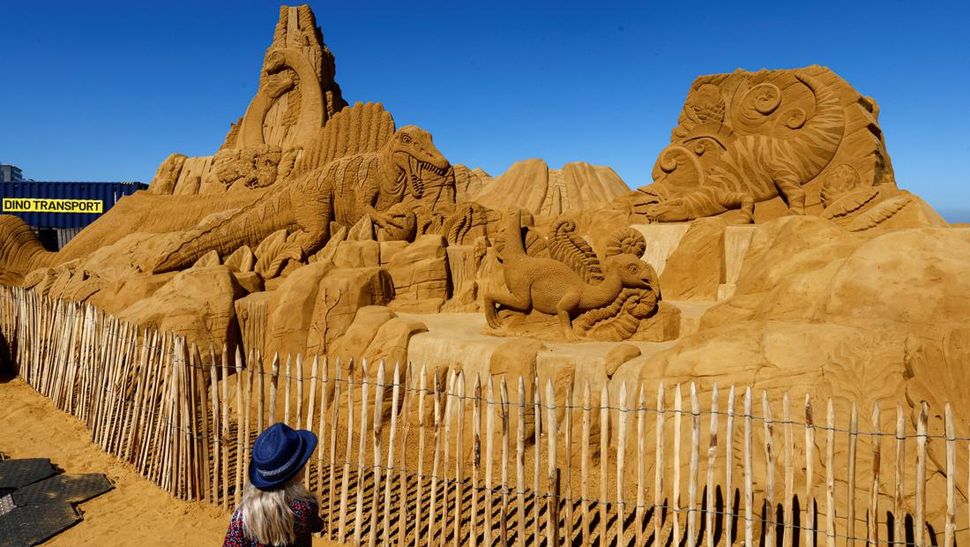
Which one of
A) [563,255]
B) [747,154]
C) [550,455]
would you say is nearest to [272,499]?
[550,455]

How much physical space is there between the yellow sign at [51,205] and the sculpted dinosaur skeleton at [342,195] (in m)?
12.3

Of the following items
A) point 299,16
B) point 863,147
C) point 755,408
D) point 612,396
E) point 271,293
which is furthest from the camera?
point 299,16

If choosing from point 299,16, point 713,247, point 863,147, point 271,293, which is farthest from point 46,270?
point 863,147

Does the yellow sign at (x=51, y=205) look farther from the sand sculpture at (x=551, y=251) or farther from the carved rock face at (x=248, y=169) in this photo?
the carved rock face at (x=248, y=169)

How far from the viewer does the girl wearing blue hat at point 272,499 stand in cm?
198

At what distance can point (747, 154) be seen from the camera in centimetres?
1009

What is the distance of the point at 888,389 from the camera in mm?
4004

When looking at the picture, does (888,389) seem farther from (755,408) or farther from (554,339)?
(554,339)

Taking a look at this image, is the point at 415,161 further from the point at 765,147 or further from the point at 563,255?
the point at 765,147

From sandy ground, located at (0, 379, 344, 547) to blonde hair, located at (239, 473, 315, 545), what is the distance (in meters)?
2.30

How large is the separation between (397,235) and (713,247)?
5413mm

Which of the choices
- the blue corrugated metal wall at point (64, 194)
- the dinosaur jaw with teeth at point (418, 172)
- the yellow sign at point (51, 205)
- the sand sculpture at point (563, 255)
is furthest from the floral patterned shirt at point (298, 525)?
the yellow sign at point (51, 205)

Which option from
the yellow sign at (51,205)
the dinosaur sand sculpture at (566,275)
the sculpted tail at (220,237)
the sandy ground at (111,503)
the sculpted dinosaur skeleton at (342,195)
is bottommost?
the sandy ground at (111,503)

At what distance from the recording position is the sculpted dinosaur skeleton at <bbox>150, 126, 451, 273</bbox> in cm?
1122
